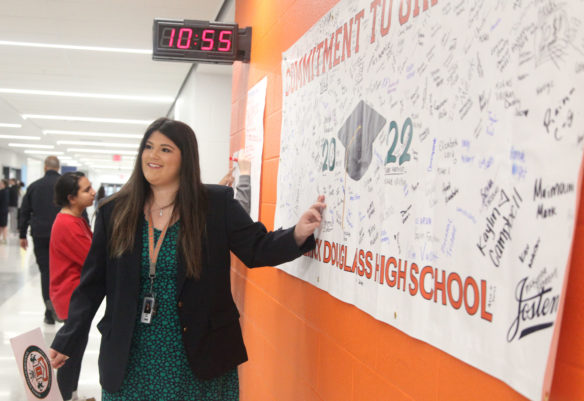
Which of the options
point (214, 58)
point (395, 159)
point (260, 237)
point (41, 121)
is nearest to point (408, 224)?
point (395, 159)

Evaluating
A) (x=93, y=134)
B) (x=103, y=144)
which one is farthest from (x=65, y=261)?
(x=103, y=144)

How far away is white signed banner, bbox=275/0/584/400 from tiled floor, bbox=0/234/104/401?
9.22 ft

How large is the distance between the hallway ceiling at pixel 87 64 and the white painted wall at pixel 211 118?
0.25m

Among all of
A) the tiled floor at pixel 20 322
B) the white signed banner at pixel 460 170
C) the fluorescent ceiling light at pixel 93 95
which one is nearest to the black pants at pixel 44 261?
the tiled floor at pixel 20 322

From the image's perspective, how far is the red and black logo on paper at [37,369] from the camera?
5.91ft

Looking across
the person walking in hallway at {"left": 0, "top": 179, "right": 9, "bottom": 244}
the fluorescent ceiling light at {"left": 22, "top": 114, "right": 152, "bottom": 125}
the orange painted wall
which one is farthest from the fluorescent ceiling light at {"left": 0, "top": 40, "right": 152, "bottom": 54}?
the person walking in hallway at {"left": 0, "top": 179, "right": 9, "bottom": 244}

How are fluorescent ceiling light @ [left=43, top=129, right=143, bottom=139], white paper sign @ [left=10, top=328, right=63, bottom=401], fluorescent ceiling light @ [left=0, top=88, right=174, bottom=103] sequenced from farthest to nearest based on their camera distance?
fluorescent ceiling light @ [left=43, top=129, right=143, bottom=139] < fluorescent ceiling light @ [left=0, top=88, right=174, bottom=103] < white paper sign @ [left=10, top=328, right=63, bottom=401]

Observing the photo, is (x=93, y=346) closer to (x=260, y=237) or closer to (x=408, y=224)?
(x=260, y=237)

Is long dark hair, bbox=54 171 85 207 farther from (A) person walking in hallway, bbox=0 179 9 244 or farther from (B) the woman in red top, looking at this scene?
(A) person walking in hallway, bbox=0 179 9 244

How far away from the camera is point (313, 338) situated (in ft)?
6.05

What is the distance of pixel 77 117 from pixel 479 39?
1149cm

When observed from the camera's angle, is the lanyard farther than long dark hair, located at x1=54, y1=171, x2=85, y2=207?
No

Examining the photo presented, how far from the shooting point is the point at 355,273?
4.84 feet

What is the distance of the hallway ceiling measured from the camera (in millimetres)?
4664
